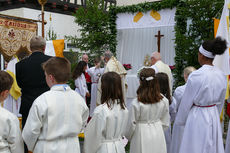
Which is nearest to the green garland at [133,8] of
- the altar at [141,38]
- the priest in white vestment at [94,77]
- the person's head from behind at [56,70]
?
the altar at [141,38]

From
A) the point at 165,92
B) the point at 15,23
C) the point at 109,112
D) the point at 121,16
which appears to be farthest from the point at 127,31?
the point at 109,112

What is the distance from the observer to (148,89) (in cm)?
343

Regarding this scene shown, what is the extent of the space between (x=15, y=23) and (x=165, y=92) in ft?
12.2

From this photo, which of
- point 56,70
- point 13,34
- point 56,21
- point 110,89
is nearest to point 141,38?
point 13,34

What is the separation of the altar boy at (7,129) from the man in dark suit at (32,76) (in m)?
1.16

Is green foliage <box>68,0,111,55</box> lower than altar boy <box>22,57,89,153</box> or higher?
higher

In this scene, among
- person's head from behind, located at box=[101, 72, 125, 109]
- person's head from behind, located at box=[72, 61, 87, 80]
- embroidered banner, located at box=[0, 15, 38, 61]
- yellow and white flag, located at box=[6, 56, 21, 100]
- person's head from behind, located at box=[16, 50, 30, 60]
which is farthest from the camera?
person's head from behind, located at box=[72, 61, 87, 80]

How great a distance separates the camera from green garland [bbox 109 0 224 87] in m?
8.55

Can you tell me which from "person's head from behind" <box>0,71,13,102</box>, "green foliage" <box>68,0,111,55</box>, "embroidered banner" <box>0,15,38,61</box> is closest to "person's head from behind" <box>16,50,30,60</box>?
"embroidered banner" <box>0,15,38,61</box>

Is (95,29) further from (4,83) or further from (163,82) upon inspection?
(4,83)

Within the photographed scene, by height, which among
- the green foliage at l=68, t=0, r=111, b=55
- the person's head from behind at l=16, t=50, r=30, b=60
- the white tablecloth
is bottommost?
the white tablecloth

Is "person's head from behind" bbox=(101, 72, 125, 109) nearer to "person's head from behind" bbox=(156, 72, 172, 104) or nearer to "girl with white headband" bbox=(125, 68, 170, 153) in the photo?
"girl with white headband" bbox=(125, 68, 170, 153)

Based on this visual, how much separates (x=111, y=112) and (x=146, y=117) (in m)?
0.70

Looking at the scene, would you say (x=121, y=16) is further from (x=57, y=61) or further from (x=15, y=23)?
(x=57, y=61)
